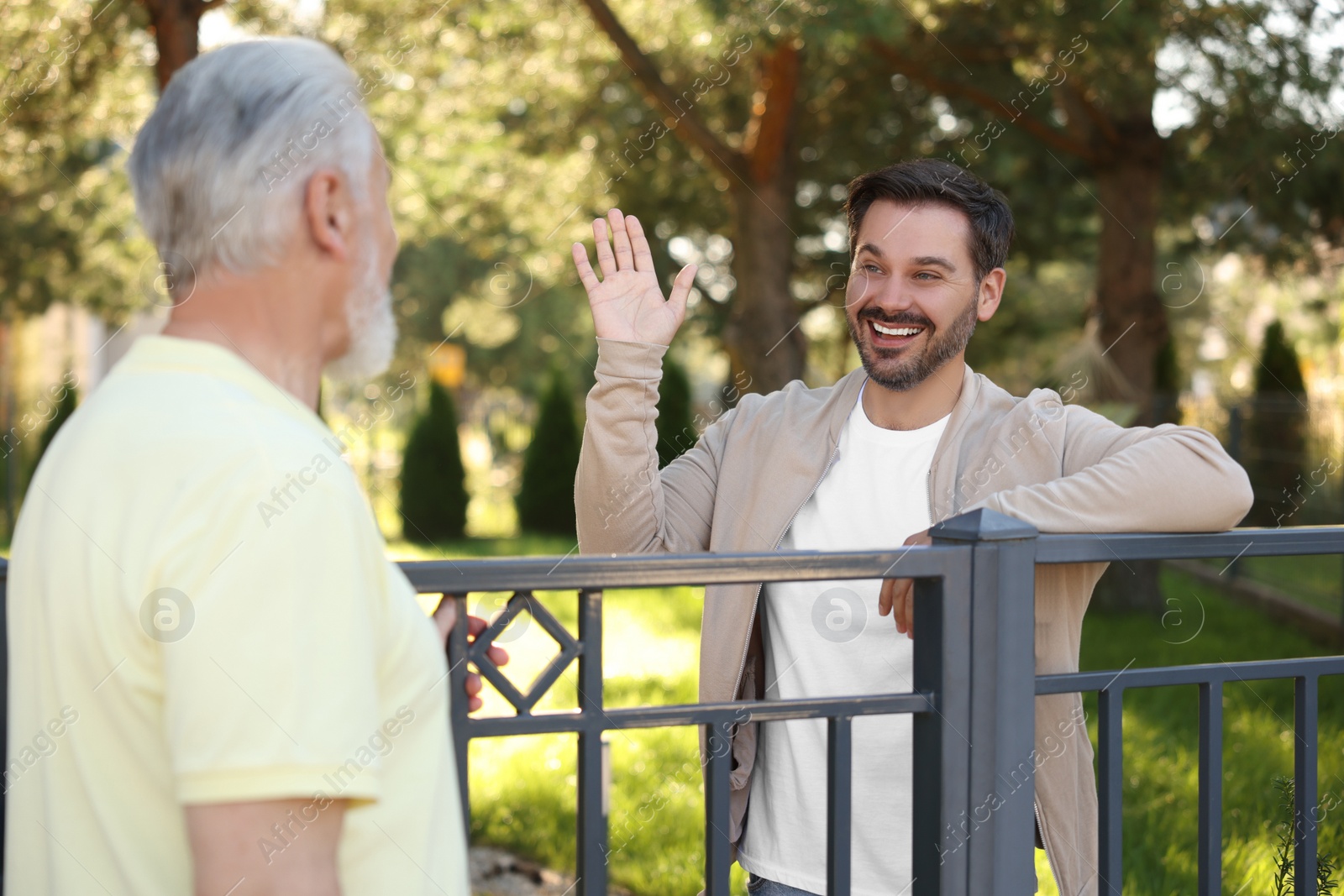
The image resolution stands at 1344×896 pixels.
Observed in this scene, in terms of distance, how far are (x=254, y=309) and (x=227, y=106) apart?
184mm

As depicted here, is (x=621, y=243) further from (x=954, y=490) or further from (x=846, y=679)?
(x=846, y=679)

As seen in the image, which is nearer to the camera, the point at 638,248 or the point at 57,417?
the point at 638,248

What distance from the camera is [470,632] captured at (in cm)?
165

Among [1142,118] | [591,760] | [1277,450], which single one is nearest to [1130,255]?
[1142,118]

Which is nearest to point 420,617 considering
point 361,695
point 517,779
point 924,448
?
point 361,695

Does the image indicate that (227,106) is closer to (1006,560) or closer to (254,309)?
(254,309)

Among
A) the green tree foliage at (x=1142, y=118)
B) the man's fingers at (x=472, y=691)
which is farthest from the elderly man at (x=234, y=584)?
the green tree foliage at (x=1142, y=118)

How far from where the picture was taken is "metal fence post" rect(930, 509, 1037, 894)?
6.10 feet

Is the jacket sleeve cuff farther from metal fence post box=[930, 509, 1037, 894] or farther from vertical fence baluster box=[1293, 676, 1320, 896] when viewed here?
vertical fence baluster box=[1293, 676, 1320, 896]

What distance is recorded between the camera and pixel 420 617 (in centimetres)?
117

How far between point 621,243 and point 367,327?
115 cm

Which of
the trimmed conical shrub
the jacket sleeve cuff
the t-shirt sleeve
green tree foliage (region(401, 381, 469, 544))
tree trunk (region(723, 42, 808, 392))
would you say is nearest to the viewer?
the t-shirt sleeve

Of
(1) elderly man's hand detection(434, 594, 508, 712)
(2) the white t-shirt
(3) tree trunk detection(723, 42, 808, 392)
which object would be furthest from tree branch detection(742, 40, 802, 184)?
(1) elderly man's hand detection(434, 594, 508, 712)

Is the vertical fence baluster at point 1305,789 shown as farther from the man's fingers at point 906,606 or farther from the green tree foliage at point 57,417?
the green tree foliage at point 57,417
